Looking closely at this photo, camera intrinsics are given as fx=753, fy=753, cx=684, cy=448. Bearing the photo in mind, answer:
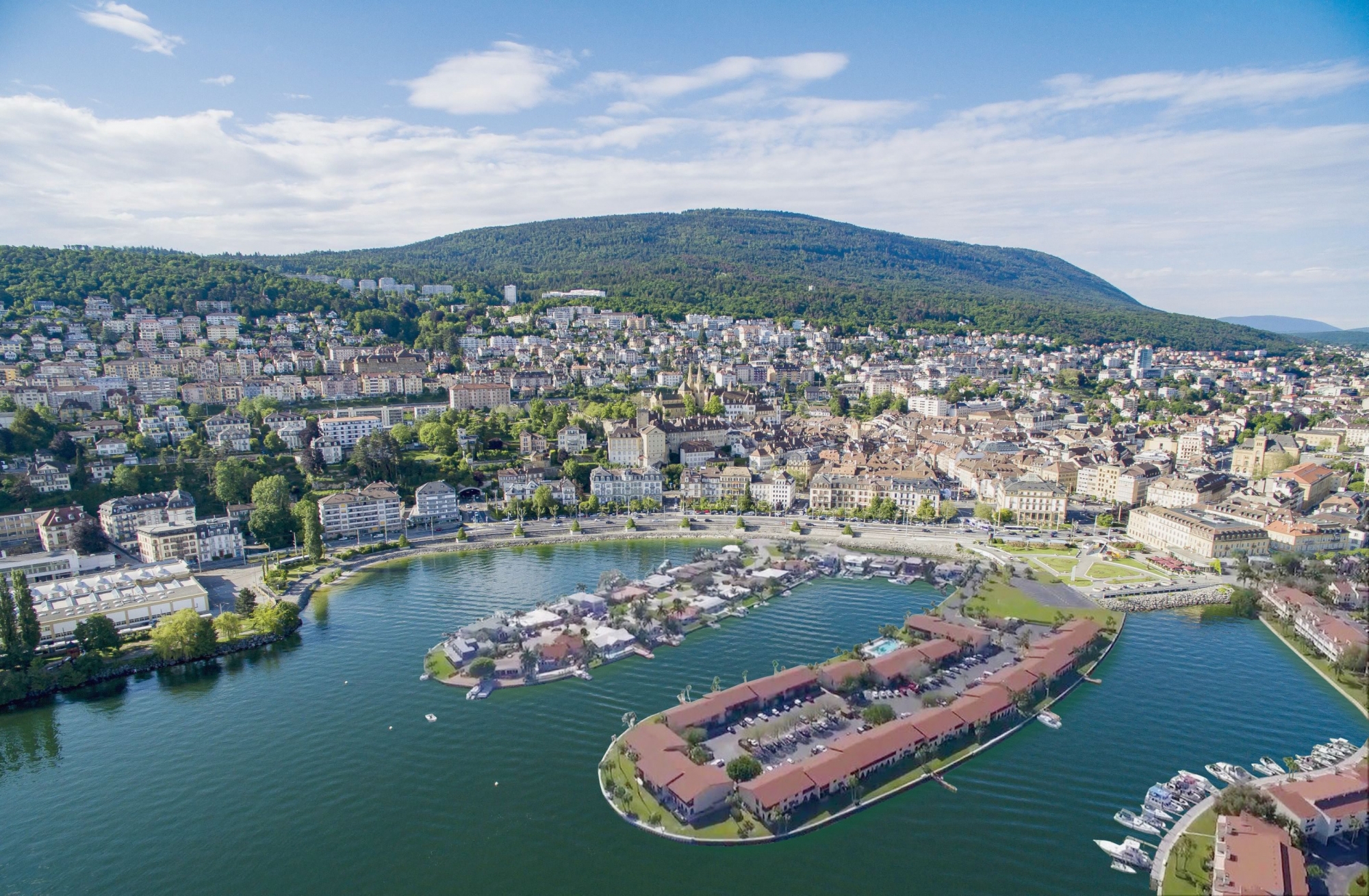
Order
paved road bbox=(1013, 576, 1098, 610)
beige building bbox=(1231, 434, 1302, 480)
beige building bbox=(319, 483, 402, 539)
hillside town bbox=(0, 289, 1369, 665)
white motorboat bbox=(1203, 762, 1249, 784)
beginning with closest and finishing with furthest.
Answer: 1. white motorboat bbox=(1203, 762, 1249, 784)
2. paved road bbox=(1013, 576, 1098, 610)
3. hillside town bbox=(0, 289, 1369, 665)
4. beige building bbox=(319, 483, 402, 539)
5. beige building bbox=(1231, 434, 1302, 480)

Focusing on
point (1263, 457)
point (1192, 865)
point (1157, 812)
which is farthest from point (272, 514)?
point (1263, 457)

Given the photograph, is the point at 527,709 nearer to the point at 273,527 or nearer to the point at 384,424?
the point at 273,527

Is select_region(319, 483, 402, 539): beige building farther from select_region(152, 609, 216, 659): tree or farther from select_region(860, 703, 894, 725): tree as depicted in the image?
select_region(860, 703, 894, 725): tree

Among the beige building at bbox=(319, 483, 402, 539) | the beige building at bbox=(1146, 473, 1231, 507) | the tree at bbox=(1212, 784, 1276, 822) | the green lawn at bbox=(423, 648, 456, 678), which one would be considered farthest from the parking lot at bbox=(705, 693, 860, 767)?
the beige building at bbox=(1146, 473, 1231, 507)

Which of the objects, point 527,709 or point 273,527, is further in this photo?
point 273,527

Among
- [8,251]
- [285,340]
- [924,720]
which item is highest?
[8,251]

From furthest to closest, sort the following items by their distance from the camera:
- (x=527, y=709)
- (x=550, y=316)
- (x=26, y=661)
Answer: (x=550, y=316) → (x=26, y=661) → (x=527, y=709)

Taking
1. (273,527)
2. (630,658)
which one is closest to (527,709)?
(630,658)
